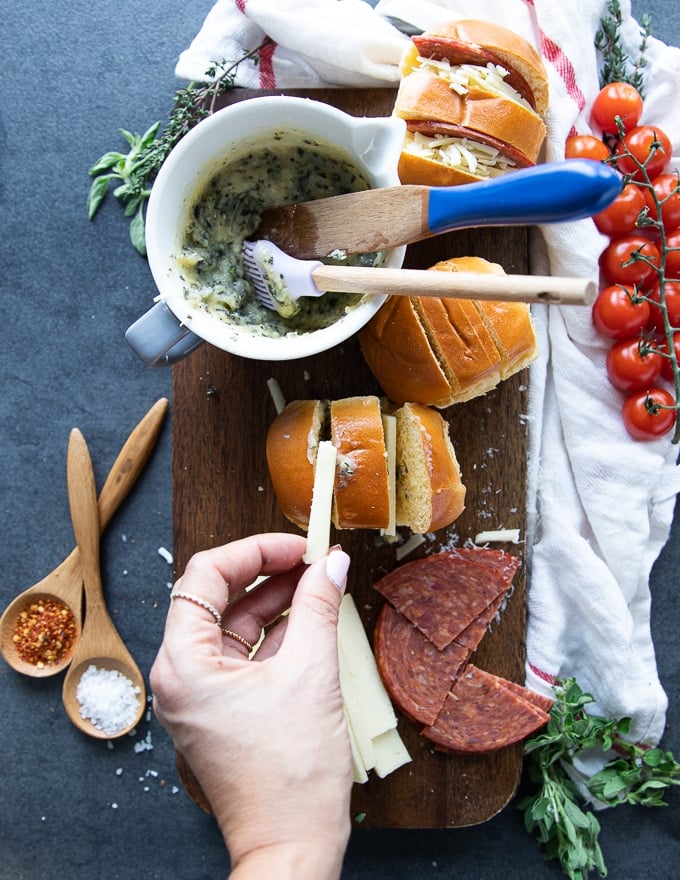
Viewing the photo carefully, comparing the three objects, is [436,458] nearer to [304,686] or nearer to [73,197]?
[304,686]

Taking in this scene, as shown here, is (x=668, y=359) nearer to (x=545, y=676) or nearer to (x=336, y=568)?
(x=545, y=676)

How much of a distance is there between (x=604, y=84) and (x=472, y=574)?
1.55 metres

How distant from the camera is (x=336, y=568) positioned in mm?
1800

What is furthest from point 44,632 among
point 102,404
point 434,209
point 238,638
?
point 434,209

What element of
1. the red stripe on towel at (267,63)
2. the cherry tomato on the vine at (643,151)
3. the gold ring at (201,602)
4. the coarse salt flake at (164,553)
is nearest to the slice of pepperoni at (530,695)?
the gold ring at (201,602)

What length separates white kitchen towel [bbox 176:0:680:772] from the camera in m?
2.36

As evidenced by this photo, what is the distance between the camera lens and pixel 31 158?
2.72 meters

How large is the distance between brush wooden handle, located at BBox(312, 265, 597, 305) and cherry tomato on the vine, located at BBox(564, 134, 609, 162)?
3.16 feet

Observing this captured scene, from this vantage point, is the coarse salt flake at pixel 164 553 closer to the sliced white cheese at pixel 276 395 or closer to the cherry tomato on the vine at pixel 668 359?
the sliced white cheese at pixel 276 395

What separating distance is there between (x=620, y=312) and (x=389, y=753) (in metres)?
1.44

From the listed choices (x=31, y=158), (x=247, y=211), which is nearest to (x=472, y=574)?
(x=247, y=211)

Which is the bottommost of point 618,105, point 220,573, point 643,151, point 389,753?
point 389,753

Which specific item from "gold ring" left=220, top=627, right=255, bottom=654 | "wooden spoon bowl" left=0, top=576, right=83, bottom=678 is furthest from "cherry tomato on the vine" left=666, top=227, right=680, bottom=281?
"wooden spoon bowl" left=0, top=576, right=83, bottom=678

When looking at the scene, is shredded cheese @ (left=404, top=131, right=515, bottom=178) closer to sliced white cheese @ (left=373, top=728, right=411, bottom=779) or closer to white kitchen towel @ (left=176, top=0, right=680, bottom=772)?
white kitchen towel @ (left=176, top=0, right=680, bottom=772)
